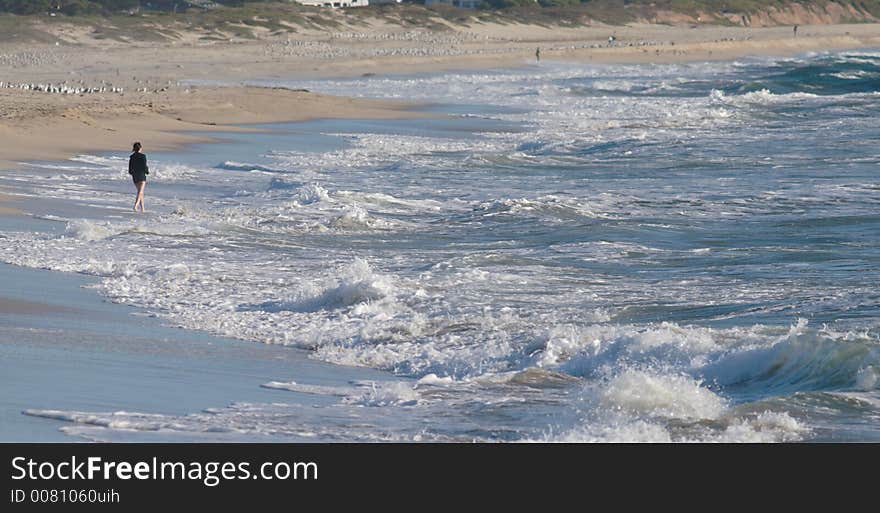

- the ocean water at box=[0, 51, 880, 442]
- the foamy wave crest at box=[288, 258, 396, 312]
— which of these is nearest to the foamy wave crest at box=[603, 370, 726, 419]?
the ocean water at box=[0, 51, 880, 442]

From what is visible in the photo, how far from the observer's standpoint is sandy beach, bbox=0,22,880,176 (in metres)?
31.4

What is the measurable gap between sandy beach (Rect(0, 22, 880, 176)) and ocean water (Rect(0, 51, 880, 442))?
111 inches

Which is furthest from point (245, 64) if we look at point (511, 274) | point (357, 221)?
point (511, 274)

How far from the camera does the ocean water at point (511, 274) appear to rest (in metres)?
8.90

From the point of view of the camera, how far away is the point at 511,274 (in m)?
14.8

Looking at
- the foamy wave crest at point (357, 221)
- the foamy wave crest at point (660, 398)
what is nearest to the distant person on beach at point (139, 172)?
the foamy wave crest at point (357, 221)

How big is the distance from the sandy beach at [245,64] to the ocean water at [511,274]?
9.22 feet

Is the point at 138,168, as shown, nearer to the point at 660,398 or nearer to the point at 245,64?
the point at 660,398

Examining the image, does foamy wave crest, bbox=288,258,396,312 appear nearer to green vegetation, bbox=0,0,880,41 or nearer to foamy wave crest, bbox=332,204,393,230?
foamy wave crest, bbox=332,204,393,230

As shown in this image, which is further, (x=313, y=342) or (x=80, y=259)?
(x=80, y=259)
